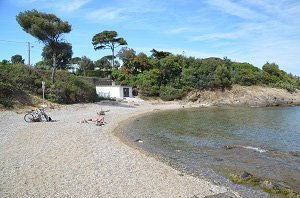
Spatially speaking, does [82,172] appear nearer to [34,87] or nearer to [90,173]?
[90,173]

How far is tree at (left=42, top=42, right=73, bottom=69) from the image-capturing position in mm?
45219

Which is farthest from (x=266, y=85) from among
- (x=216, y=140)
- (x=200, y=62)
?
(x=216, y=140)

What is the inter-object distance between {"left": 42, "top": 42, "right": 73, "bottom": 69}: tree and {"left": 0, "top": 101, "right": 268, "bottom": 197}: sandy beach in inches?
1074

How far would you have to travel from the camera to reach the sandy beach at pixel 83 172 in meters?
10.4

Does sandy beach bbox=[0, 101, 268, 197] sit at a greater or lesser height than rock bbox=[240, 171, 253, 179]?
greater

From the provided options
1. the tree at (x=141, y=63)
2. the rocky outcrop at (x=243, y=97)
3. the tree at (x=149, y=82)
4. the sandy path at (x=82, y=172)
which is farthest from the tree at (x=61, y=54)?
the rocky outcrop at (x=243, y=97)

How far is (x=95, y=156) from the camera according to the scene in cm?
1535

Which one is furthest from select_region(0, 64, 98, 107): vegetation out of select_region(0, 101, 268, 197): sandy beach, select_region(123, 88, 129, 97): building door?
select_region(0, 101, 268, 197): sandy beach

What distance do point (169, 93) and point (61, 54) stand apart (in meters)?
22.5

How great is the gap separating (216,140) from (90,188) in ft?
46.9

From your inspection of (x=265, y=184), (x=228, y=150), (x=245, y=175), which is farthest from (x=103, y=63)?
(x=265, y=184)

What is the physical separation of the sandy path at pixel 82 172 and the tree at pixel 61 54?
1066 inches

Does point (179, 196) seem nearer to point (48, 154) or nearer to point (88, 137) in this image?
point (48, 154)

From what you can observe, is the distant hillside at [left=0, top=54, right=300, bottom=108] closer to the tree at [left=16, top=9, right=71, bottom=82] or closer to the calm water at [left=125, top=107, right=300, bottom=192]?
the tree at [left=16, top=9, right=71, bottom=82]
